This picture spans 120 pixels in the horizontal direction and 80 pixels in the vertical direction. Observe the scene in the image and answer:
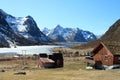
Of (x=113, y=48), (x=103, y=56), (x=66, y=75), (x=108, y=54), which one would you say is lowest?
(x=66, y=75)

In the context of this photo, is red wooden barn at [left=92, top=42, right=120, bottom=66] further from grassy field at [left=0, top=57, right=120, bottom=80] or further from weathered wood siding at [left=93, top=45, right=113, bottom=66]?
grassy field at [left=0, top=57, right=120, bottom=80]

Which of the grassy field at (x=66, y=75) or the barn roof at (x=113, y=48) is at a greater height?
the barn roof at (x=113, y=48)

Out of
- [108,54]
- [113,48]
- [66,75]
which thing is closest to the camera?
[66,75]

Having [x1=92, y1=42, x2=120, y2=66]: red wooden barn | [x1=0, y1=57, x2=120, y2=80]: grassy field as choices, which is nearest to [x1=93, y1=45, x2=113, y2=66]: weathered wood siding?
[x1=92, y1=42, x2=120, y2=66]: red wooden barn

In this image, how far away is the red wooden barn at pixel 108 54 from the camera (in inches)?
2781

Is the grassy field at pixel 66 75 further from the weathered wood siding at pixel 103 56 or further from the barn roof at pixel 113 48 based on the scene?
the barn roof at pixel 113 48

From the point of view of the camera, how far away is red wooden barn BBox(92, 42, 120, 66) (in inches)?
2781

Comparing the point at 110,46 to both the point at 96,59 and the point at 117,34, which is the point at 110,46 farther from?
the point at 117,34

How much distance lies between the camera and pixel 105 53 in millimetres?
74125

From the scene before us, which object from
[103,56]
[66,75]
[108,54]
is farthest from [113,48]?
[66,75]

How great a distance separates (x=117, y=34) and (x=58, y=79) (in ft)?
499

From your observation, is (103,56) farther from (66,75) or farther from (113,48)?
(66,75)

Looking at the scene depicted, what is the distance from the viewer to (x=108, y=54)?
72625mm

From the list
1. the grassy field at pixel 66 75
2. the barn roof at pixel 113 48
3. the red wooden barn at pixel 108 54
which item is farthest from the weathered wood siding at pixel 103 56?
the grassy field at pixel 66 75
